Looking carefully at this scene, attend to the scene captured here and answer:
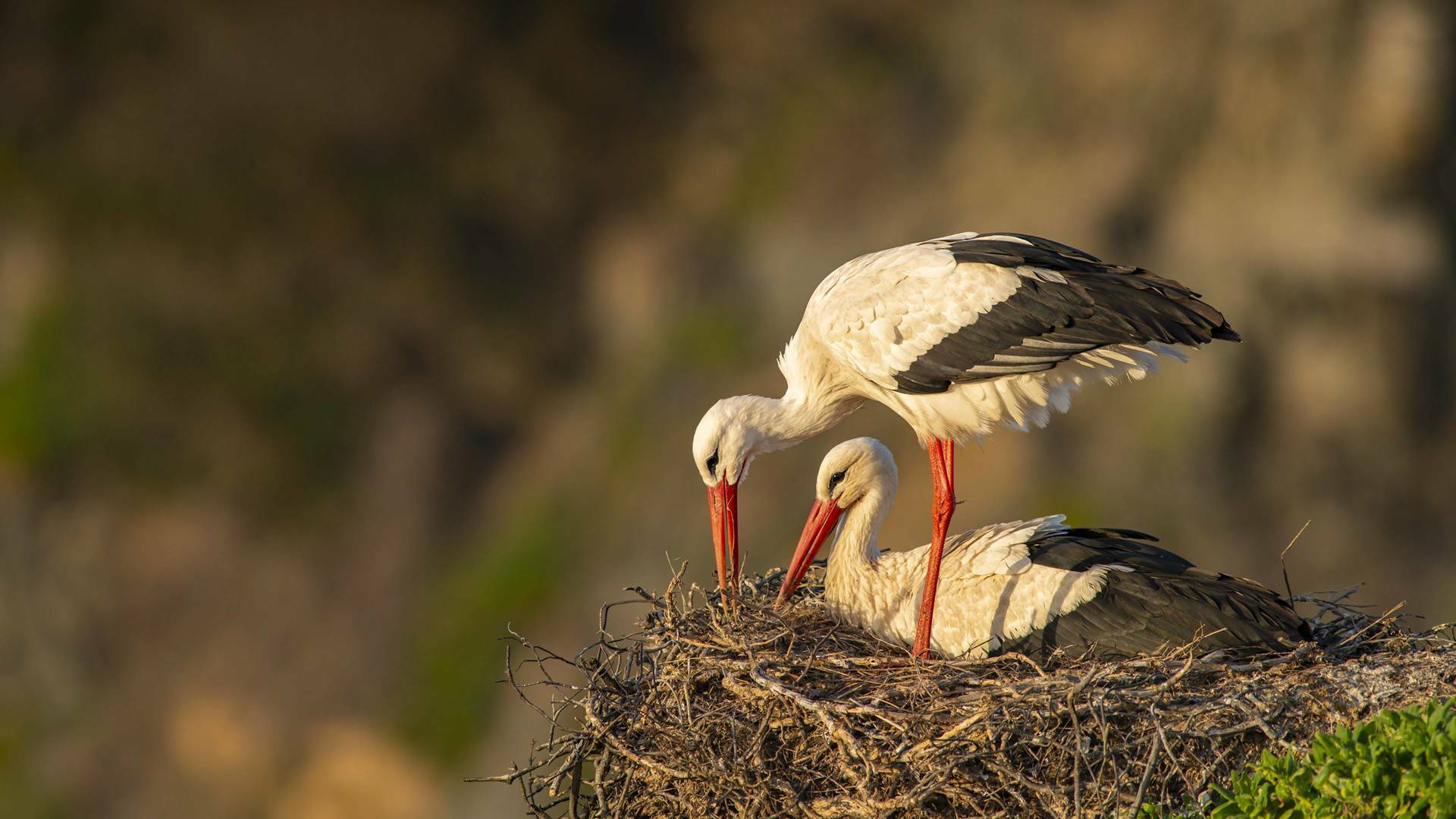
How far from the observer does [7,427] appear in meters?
12.1

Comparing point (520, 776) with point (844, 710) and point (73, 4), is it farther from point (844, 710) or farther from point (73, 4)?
point (73, 4)

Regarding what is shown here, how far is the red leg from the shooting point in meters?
4.37

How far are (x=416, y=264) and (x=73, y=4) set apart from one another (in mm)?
3994

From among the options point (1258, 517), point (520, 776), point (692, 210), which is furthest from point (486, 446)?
point (520, 776)

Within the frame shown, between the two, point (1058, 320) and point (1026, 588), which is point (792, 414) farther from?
point (1058, 320)

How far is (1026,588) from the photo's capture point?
430 cm

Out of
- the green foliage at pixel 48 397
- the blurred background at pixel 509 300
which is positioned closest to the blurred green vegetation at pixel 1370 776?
the blurred background at pixel 509 300

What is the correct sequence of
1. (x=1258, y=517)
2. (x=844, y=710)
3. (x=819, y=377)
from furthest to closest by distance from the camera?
1. (x=1258, y=517)
2. (x=819, y=377)
3. (x=844, y=710)

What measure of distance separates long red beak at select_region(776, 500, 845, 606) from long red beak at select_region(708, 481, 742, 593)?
21 centimetres

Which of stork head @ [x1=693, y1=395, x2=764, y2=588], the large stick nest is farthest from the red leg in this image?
stork head @ [x1=693, y1=395, x2=764, y2=588]

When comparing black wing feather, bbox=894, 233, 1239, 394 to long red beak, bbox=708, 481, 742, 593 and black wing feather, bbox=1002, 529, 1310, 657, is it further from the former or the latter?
long red beak, bbox=708, 481, 742, 593

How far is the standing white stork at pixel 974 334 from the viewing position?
3986 mm

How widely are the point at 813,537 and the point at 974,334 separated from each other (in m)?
1.20

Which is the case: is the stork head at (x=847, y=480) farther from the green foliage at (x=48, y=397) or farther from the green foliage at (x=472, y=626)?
the green foliage at (x=48, y=397)
